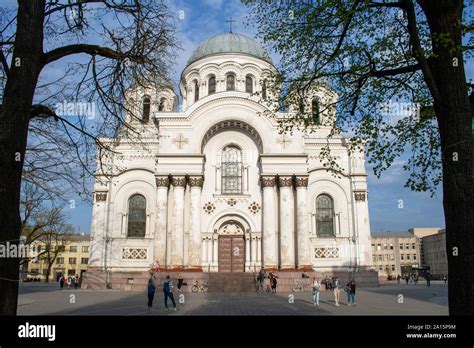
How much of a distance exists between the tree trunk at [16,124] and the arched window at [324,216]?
2979 centimetres

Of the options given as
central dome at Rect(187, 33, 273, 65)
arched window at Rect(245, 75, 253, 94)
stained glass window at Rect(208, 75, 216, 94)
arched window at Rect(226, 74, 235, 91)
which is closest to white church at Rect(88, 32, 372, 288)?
arched window at Rect(226, 74, 235, 91)

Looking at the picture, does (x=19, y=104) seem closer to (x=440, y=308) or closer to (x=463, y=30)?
(x=463, y=30)

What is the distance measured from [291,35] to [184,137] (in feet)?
77.6

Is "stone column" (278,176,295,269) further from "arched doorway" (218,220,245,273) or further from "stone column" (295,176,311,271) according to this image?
"arched doorway" (218,220,245,273)

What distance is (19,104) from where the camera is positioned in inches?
303

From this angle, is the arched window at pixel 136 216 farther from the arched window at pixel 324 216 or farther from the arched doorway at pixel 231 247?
the arched window at pixel 324 216

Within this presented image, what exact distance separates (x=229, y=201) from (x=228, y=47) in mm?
16658

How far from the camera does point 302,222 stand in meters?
33.0

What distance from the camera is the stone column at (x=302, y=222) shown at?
1272 inches

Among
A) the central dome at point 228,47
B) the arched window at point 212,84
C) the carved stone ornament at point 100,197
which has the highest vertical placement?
the central dome at point 228,47

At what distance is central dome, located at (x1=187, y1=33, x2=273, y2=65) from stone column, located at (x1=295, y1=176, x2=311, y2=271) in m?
14.5

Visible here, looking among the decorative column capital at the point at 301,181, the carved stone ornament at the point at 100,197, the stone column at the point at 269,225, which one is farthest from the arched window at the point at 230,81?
the carved stone ornament at the point at 100,197

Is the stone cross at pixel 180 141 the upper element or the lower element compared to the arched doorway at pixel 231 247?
upper
